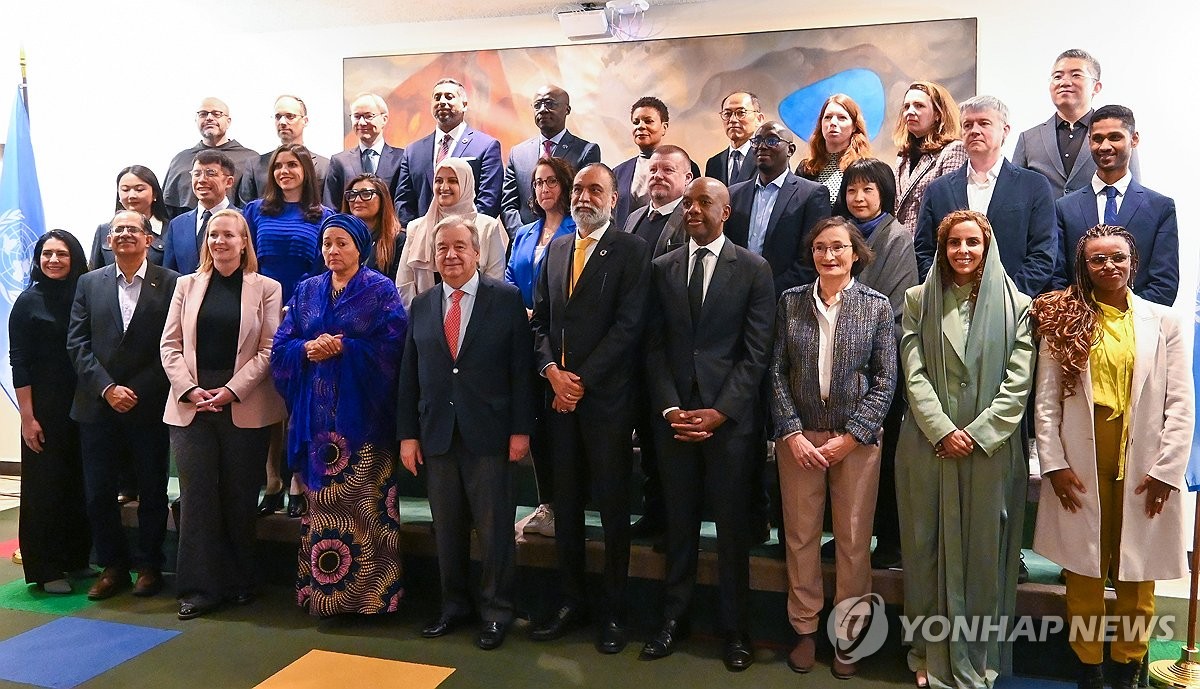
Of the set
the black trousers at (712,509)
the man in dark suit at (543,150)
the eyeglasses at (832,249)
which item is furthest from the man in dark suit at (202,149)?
the eyeglasses at (832,249)

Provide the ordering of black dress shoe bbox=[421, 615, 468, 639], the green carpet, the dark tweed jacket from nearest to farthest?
1. the dark tweed jacket
2. black dress shoe bbox=[421, 615, 468, 639]
3. the green carpet

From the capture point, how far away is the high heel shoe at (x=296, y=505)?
15.1 feet

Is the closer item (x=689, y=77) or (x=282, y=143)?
(x=282, y=143)

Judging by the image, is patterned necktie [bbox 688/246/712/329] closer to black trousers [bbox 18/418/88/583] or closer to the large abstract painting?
black trousers [bbox 18/418/88/583]

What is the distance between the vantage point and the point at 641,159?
485 centimetres

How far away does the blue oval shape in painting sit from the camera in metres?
6.50

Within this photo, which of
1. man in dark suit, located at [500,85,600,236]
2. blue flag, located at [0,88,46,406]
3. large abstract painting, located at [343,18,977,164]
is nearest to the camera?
man in dark suit, located at [500,85,600,236]

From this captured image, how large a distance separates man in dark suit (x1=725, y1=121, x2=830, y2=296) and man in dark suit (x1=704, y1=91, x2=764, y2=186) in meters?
0.36

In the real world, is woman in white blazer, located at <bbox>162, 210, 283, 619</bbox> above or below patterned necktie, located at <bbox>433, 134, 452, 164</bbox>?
below

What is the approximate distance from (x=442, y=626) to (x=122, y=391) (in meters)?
1.92

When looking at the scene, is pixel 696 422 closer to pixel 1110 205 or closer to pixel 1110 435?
pixel 1110 435

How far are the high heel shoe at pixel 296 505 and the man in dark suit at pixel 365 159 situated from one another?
1.81m

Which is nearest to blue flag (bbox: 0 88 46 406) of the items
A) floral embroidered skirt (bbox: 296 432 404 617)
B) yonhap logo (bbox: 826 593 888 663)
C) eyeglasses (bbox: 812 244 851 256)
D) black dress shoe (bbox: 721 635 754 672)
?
floral embroidered skirt (bbox: 296 432 404 617)

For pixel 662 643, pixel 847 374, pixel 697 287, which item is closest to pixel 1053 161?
pixel 847 374
